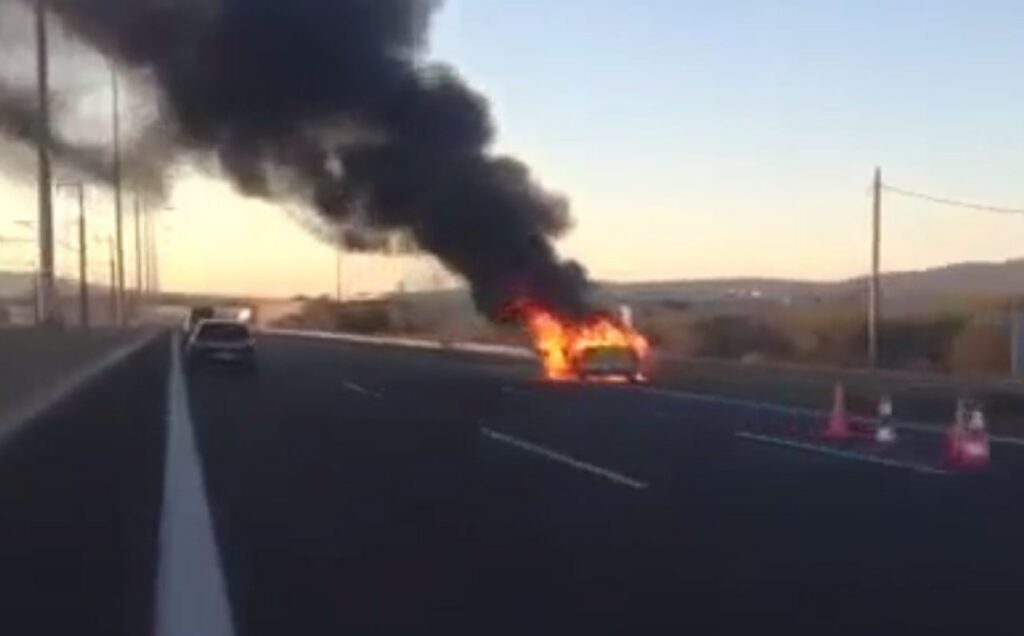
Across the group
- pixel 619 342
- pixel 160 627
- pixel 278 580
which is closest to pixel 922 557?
pixel 278 580

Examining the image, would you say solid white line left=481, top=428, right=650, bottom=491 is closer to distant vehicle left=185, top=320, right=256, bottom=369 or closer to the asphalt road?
the asphalt road

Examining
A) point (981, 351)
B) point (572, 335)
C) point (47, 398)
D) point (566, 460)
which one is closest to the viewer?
point (566, 460)

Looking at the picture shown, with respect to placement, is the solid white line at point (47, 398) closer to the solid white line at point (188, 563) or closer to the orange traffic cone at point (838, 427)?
the solid white line at point (188, 563)

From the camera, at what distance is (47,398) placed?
46.1 m

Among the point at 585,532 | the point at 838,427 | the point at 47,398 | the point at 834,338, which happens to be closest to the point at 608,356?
the point at 47,398

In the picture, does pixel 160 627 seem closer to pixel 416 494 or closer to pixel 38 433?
pixel 416 494

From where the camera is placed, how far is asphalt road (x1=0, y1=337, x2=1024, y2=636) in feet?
42.5

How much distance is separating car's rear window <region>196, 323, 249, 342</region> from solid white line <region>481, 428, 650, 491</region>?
30707 millimetres

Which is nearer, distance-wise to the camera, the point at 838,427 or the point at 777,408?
the point at 838,427

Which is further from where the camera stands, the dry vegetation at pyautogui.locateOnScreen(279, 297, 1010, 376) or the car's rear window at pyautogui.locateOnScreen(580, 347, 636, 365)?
the dry vegetation at pyautogui.locateOnScreen(279, 297, 1010, 376)

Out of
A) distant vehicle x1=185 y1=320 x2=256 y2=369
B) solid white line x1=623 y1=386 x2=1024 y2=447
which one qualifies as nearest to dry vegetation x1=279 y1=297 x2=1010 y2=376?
distant vehicle x1=185 y1=320 x2=256 y2=369

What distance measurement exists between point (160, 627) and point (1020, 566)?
579 cm

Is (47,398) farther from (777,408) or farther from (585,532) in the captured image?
(585,532)

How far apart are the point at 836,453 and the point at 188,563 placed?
1287cm
